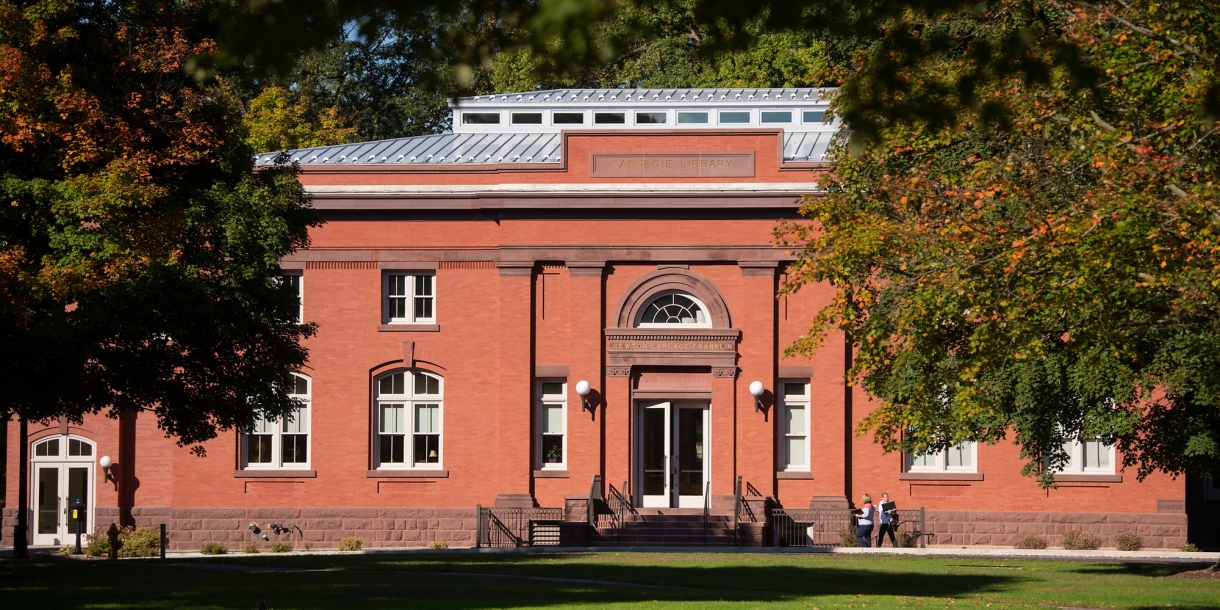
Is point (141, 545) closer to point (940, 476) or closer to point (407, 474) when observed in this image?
point (407, 474)

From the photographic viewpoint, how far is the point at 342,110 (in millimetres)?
55469

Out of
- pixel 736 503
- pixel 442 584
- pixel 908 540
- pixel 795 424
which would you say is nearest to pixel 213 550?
pixel 736 503

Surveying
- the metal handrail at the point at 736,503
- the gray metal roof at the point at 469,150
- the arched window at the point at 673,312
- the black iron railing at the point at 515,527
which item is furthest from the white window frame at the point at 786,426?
the gray metal roof at the point at 469,150

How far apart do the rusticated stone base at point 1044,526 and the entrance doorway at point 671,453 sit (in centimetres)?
477

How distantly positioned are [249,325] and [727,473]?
1384 cm

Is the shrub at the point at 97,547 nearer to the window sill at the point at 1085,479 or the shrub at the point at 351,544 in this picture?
the shrub at the point at 351,544

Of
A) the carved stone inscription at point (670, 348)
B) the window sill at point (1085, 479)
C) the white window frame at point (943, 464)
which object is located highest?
the carved stone inscription at point (670, 348)

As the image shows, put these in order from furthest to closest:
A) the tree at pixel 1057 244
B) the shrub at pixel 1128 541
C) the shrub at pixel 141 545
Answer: the shrub at pixel 1128 541
the shrub at pixel 141 545
the tree at pixel 1057 244

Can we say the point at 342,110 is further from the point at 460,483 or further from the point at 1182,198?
the point at 1182,198

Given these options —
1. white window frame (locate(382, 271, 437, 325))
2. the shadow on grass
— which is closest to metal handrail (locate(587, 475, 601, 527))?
white window frame (locate(382, 271, 437, 325))

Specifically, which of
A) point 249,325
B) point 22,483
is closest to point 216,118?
point 249,325

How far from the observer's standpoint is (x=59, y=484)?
34.7m

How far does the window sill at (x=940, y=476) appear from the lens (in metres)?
32.8

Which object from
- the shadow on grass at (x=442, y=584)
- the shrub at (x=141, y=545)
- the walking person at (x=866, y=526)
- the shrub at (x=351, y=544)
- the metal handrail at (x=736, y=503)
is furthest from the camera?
the shrub at (x=351, y=544)
